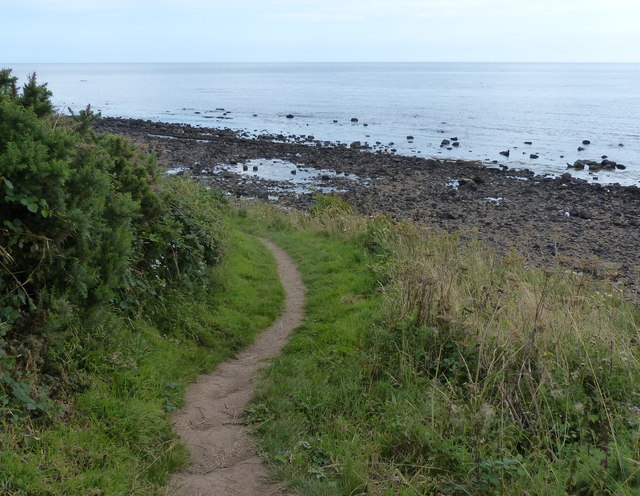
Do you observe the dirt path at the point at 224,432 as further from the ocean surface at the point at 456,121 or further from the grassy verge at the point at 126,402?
the ocean surface at the point at 456,121

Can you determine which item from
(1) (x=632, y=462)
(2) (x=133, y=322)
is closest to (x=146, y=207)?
(2) (x=133, y=322)

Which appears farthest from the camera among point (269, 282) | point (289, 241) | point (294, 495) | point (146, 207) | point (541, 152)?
point (541, 152)

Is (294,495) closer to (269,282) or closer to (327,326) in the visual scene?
(327,326)

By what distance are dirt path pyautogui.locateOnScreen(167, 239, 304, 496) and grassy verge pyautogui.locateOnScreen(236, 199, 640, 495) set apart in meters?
0.19

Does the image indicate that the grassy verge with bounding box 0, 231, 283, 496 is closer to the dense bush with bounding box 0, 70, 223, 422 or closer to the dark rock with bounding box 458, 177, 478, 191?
the dense bush with bounding box 0, 70, 223, 422

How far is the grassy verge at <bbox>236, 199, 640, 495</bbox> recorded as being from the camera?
452cm

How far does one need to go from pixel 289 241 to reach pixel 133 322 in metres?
7.86

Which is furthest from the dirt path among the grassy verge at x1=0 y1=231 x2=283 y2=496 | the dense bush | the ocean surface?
the ocean surface

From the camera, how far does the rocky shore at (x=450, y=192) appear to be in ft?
61.7

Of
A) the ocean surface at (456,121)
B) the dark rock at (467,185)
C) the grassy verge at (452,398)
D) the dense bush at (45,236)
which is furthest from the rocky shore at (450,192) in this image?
the dense bush at (45,236)

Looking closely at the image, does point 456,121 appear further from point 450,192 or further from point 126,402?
point 126,402

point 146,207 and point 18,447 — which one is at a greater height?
point 146,207

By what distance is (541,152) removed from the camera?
4131 cm

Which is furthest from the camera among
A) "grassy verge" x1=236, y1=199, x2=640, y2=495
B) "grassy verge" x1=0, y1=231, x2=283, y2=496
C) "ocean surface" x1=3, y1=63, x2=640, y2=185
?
"ocean surface" x1=3, y1=63, x2=640, y2=185
